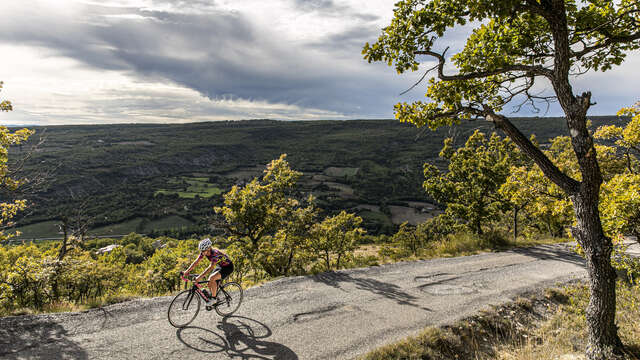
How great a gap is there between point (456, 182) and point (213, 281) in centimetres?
2067

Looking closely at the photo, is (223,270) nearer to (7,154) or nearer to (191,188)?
(7,154)

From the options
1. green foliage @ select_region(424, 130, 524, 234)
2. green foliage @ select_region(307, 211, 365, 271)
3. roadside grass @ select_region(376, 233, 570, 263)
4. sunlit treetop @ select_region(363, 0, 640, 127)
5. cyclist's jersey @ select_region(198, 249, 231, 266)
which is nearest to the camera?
sunlit treetop @ select_region(363, 0, 640, 127)

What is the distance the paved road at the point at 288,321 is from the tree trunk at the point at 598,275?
339cm

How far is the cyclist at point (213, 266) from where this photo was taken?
8148 mm

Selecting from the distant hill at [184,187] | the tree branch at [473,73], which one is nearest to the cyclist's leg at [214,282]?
the tree branch at [473,73]

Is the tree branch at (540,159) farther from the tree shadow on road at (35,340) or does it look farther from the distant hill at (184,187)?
the distant hill at (184,187)

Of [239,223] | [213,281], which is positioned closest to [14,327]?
[213,281]

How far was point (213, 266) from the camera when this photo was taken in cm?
833

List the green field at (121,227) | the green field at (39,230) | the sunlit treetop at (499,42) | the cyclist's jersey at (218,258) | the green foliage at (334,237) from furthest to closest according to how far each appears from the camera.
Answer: the green field at (121,227)
the green field at (39,230)
the green foliage at (334,237)
the cyclist's jersey at (218,258)
the sunlit treetop at (499,42)

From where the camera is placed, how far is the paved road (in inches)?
254

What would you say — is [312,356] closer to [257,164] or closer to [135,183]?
[135,183]

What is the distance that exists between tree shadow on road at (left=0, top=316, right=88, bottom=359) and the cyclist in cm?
278

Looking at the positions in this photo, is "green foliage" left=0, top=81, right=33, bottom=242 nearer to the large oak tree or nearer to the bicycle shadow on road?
the bicycle shadow on road

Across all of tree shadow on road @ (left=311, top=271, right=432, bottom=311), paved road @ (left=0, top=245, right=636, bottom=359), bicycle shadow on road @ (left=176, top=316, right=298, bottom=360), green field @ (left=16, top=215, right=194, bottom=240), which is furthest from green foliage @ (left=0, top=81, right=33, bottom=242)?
green field @ (left=16, top=215, right=194, bottom=240)
